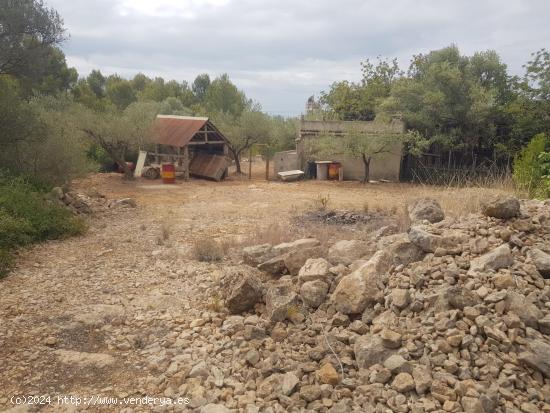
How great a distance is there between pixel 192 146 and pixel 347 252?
15.8 meters

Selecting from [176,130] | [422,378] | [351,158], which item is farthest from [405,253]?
[176,130]

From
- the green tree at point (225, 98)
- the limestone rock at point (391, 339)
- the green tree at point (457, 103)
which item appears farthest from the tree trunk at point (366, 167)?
the green tree at point (225, 98)

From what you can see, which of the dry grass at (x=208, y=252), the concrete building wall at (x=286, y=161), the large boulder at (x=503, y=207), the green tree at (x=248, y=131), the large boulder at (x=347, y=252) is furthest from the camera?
the green tree at (x=248, y=131)

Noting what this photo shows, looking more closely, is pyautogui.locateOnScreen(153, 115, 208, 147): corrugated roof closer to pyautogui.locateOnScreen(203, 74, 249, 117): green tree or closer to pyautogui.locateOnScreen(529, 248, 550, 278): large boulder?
pyautogui.locateOnScreen(529, 248, 550, 278): large boulder

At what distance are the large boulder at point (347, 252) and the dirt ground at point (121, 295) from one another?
69.0 inches

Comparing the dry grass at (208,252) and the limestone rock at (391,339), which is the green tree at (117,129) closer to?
the dry grass at (208,252)

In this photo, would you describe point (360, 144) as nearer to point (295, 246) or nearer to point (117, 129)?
point (117, 129)

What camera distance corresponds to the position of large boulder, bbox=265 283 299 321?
469cm

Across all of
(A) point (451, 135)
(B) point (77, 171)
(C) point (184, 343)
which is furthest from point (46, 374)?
(A) point (451, 135)

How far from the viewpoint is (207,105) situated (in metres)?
39.2

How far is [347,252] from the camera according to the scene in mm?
5734

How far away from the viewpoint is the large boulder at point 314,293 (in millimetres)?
4801

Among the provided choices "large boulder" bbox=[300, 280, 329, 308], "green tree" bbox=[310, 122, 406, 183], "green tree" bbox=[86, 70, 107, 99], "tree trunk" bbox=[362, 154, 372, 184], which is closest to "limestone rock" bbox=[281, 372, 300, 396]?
"large boulder" bbox=[300, 280, 329, 308]

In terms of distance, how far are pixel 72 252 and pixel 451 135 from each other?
598 inches
